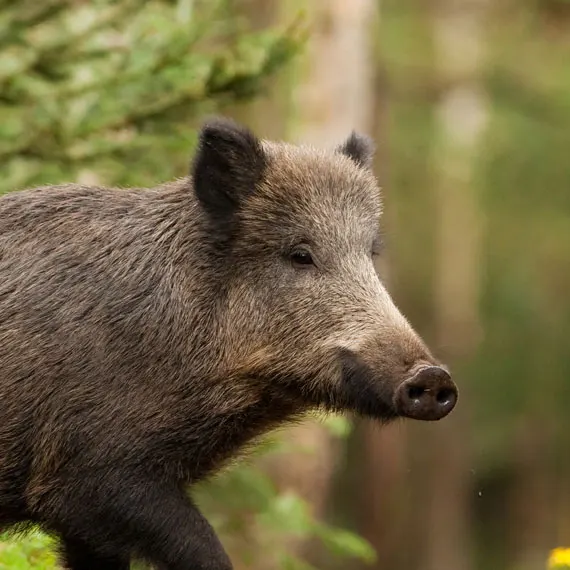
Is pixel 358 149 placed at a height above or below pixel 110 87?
below

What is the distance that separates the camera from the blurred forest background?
49.3 ft

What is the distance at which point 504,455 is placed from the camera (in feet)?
101

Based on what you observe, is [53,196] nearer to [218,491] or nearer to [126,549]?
[126,549]

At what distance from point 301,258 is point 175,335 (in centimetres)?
65

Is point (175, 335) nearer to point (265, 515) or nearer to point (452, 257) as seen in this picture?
point (265, 515)

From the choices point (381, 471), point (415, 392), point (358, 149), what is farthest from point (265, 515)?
point (381, 471)

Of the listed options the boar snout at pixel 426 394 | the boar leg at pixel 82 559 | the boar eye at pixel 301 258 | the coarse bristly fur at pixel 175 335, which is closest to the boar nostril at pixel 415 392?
the boar snout at pixel 426 394

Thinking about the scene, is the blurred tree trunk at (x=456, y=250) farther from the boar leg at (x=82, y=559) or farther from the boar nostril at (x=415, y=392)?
the boar nostril at (x=415, y=392)

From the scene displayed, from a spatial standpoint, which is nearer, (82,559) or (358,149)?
(82,559)

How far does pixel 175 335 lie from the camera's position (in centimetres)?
579

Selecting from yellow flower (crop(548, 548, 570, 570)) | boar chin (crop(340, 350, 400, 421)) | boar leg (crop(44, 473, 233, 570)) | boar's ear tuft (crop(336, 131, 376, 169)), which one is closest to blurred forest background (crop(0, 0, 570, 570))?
boar's ear tuft (crop(336, 131, 376, 169))

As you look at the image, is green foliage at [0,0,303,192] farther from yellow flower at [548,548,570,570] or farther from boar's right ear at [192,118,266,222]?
yellow flower at [548,548,570,570]

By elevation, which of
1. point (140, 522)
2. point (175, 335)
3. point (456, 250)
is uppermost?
point (175, 335)

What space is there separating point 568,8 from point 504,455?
33.8ft
